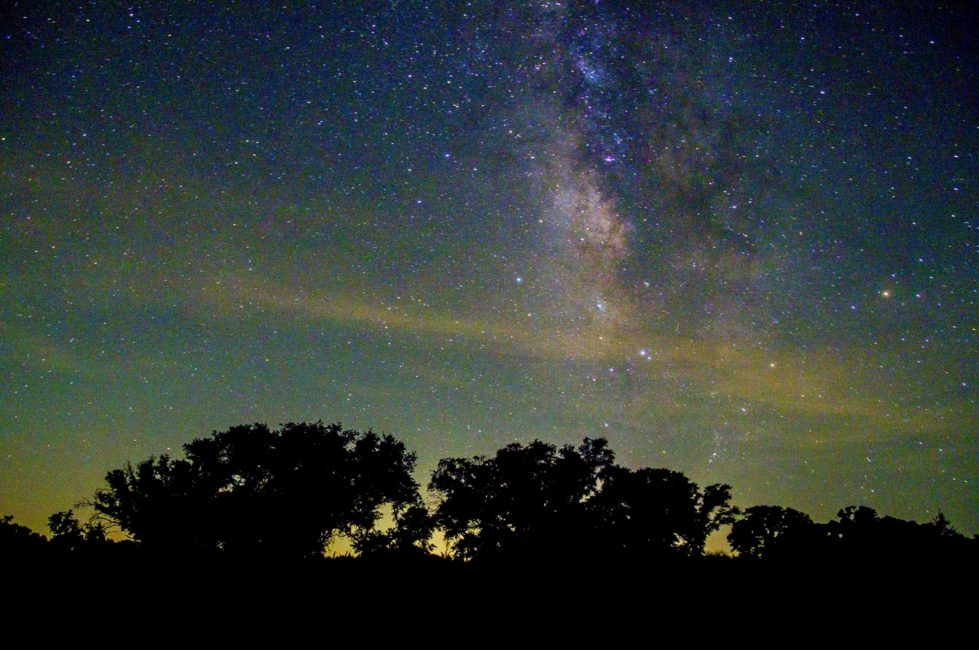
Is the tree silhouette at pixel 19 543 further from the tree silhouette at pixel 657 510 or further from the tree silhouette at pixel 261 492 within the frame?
the tree silhouette at pixel 657 510

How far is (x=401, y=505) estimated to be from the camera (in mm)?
31734

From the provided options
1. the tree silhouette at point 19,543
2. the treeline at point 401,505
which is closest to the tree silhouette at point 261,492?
the treeline at point 401,505

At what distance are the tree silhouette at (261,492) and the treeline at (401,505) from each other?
0.19 feet

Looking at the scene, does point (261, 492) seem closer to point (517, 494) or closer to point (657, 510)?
point (517, 494)

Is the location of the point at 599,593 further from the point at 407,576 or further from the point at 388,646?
the point at 388,646

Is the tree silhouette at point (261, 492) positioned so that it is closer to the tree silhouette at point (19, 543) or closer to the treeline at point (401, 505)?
the treeline at point (401, 505)

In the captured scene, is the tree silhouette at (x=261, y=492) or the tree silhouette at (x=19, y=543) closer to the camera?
the tree silhouette at (x=19, y=543)

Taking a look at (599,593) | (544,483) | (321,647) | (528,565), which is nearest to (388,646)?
(321,647)

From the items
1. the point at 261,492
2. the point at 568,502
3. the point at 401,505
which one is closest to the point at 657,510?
the point at 568,502

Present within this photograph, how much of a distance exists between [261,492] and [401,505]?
8.28 m

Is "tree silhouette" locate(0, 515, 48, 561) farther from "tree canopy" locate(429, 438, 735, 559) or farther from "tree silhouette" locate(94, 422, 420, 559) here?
"tree canopy" locate(429, 438, 735, 559)

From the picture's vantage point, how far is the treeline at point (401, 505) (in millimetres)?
27703

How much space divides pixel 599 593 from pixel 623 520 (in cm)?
2193

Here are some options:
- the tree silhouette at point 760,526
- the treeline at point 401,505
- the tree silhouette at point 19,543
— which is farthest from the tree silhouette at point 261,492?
the tree silhouette at point 760,526
